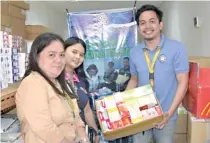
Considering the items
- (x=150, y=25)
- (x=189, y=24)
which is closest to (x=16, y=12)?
(x=150, y=25)

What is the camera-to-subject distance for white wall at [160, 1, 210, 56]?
10.4ft

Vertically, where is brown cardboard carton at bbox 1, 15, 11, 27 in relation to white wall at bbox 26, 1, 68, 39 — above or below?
below

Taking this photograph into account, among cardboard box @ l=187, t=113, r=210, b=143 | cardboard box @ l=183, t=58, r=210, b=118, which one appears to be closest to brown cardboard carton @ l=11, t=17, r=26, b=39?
cardboard box @ l=183, t=58, r=210, b=118

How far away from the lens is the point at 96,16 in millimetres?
2957

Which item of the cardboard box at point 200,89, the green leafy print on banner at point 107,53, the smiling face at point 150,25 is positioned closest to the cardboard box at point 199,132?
the cardboard box at point 200,89

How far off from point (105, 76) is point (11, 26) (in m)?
1.23

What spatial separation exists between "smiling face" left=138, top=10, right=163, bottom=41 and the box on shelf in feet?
1.20

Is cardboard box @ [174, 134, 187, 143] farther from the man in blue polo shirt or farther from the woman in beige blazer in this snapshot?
the woman in beige blazer

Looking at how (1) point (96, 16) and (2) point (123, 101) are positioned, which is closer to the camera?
(2) point (123, 101)

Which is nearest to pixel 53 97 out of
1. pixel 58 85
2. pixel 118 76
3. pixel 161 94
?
pixel 58 85

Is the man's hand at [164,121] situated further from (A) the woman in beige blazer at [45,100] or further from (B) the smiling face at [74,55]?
(B) the smiling face at [74,55]

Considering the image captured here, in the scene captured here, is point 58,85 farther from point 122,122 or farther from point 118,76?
point 118,76

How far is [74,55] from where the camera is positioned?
6.65 ft

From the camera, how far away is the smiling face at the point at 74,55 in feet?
6.59
